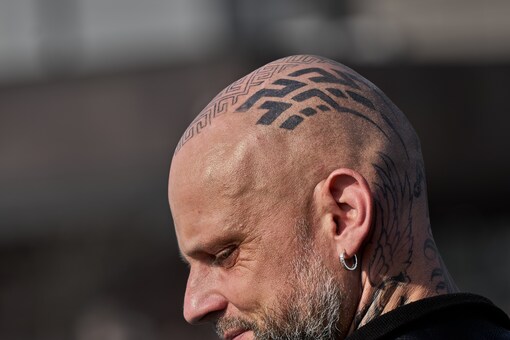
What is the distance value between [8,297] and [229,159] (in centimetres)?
1054

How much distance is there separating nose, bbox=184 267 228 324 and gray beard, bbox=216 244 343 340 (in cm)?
14

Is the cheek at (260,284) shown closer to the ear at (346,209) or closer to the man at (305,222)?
the man at (305,222)

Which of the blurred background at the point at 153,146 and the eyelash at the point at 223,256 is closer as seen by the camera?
the eyelash at the point at 223,256

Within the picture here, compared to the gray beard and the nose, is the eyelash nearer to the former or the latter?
the nose

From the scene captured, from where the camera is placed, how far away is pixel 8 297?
13273 mm

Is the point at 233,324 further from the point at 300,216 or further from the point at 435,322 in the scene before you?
the point at 435,322

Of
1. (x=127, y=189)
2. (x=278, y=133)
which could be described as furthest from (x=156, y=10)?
(x=278, y=133)

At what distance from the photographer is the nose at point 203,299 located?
3.18 m

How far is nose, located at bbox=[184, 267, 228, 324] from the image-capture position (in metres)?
3.18

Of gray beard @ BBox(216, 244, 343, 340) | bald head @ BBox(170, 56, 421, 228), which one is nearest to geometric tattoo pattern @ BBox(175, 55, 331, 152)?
bald head @ BBox(170, 56, 421, 228)

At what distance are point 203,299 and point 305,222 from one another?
14.0 inches

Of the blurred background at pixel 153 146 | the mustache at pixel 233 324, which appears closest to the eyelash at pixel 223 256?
the mustache at pixel 233 324

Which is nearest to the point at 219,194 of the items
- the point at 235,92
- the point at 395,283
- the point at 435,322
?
the point at 235,92

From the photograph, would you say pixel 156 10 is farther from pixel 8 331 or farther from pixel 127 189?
pixel 8 331
